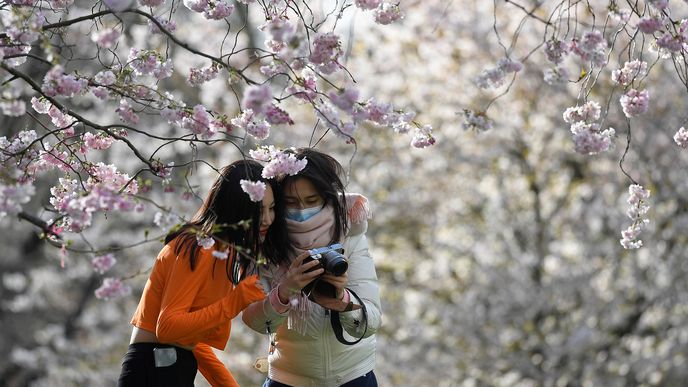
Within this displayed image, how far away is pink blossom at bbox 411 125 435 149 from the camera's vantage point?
114 inches

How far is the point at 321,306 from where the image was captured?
8.91ft

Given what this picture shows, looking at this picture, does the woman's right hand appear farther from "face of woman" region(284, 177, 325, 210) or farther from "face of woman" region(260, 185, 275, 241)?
"face of woman" region(284, 177, 325, 210)

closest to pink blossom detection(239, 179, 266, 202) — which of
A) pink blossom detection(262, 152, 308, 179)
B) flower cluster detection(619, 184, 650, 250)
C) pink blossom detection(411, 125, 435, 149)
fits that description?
pink blossom detection(262, 152, 308, 179)

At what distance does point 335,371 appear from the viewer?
2.79 meters

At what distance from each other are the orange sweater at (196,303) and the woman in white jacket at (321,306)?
0.12 metres

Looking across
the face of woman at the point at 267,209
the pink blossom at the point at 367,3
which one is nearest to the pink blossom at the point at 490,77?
the pink blossom at the point at 367,3

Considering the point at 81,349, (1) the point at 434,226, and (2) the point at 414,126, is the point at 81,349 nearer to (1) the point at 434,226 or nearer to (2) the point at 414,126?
(1) the point at 434,226

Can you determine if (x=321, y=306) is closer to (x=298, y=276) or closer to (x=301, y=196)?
(x=298, y=276)

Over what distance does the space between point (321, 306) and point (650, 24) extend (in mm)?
1135

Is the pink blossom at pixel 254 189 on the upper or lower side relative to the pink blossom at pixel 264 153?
lower

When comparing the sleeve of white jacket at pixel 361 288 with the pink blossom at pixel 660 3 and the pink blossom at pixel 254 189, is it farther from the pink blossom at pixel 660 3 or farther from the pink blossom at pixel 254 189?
the pink blossom at pixel 660 3

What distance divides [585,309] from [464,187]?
1781 millimetres

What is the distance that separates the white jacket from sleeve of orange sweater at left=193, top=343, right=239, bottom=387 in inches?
5.5

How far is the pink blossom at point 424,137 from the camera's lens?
114 inches
